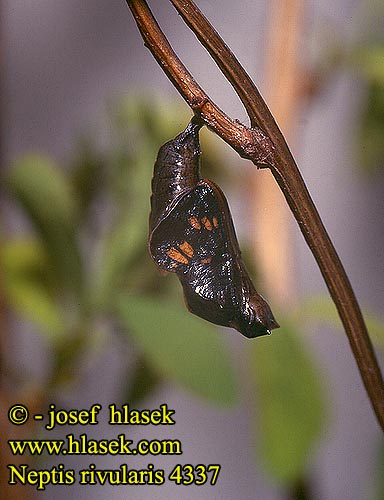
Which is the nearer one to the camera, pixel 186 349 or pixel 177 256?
pixel 177 256

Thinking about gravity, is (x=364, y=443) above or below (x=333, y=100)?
below

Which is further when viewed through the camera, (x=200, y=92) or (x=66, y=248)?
(x=66, y=248)

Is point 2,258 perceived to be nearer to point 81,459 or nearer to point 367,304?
point 81,459

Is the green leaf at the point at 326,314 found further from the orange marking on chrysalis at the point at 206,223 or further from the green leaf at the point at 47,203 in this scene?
the orange marking on chrysalis at the point at 206,223

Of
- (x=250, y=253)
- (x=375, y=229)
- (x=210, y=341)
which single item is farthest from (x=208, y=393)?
(x=375, y=229)
